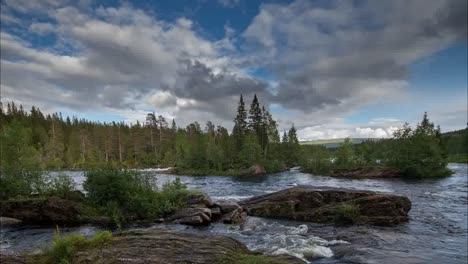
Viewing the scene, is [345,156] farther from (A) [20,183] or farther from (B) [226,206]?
(A) [20,183]

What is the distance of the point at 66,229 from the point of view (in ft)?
69.2

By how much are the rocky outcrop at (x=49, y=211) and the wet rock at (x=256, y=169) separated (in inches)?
2207

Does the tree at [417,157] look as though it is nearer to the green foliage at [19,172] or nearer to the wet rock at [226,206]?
the wet rock at [226,206]

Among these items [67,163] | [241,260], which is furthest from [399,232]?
[67,163]

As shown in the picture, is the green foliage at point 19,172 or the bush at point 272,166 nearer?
the green foliage at point 19,172

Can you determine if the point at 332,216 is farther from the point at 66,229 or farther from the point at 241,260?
the point at 66,229

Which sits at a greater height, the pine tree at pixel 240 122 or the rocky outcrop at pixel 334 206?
the pine tree at pixel 240 122

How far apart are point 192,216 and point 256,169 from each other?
56793mm

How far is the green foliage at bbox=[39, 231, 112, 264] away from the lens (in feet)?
33.2

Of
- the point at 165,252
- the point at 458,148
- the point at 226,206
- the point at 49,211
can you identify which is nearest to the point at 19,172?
the point at 49,211

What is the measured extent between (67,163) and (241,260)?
10881cm

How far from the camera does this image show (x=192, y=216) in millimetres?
22219

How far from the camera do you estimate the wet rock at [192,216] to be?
21808mm

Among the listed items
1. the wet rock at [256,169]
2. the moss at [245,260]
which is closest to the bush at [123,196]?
the moss at [245,260]
